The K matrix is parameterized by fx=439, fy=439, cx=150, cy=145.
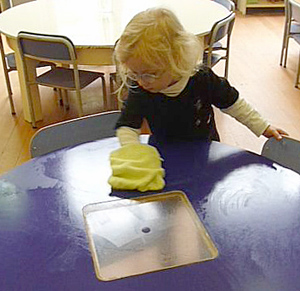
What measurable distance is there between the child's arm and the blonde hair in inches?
10.6

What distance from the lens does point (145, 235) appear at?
0.96m

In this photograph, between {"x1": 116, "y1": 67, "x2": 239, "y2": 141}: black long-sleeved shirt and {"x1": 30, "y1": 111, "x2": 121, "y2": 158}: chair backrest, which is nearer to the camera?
{"x1": 116, "y1": 67, "x2": 239, "y2": 141}: black long-sleeved shirt

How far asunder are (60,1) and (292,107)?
1.81 m

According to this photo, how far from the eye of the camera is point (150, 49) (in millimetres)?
1134

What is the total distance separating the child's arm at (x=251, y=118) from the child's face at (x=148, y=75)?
270 millimetres

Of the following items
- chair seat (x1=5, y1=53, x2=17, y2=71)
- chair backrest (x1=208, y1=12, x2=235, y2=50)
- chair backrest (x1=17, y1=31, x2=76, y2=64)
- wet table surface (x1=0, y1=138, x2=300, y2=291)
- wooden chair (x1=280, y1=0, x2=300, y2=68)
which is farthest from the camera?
wooden chair (x1=280, y1=0, x2=300, y2=68)

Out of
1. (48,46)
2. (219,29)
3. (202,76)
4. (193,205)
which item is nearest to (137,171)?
(193,205)

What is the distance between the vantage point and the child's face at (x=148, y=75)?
1156mm

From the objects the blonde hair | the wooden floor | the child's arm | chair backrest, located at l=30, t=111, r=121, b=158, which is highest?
the blonde hair

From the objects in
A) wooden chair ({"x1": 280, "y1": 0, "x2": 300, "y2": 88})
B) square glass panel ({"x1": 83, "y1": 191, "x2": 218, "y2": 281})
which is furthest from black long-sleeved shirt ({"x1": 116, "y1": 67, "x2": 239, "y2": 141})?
wooden chair ({"x1": 280, "y1": 0, "x2": 300, "y2": 88})

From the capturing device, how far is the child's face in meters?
1.16

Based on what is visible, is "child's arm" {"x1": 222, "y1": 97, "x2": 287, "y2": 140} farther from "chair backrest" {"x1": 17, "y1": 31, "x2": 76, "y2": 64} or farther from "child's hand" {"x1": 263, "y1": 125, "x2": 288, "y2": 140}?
"chair backrest" {"x1": 17, "y1": 31, "x2": 76, "y2": 64}

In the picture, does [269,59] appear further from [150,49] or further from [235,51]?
[150,49]

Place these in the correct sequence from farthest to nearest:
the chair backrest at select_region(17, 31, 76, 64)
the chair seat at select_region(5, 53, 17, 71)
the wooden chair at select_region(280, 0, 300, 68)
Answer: the wooden chair at select_region(280, 0, 300, 68)
the chair seat at select_region(5, 53, 17, 71)
the chair backrest at select_region(17, 31, 76, 64)
